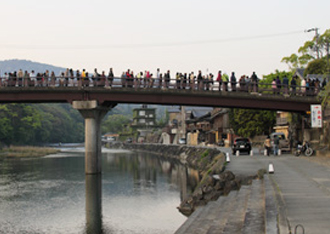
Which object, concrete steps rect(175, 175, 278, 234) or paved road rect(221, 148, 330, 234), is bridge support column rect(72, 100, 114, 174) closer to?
paved road rect(221, 148, 330, 234)

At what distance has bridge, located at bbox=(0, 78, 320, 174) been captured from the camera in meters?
42.2

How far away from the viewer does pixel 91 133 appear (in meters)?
42.6

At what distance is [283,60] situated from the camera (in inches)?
3472

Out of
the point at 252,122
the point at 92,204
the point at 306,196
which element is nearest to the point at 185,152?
the point at 252,122

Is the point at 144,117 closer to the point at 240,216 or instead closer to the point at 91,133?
the point at 91,133

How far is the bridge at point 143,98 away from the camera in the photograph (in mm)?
42219

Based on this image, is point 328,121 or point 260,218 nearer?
point 260,218

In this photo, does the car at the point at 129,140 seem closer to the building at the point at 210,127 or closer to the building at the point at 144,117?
the building at the point at 144,117

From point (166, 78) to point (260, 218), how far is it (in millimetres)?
30712

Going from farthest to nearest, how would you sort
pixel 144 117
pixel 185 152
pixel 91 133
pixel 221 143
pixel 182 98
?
pixel 144 117 < pixel 221 143 < pixel 185 152 < pixel 182 98 < pixel 91 133

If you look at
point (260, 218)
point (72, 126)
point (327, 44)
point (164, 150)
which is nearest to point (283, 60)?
point (327, 44)

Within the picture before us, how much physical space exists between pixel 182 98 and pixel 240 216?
2851 centimetres

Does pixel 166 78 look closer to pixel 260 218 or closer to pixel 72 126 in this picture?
pixel 260 218

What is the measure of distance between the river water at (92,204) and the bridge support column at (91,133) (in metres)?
1.89
